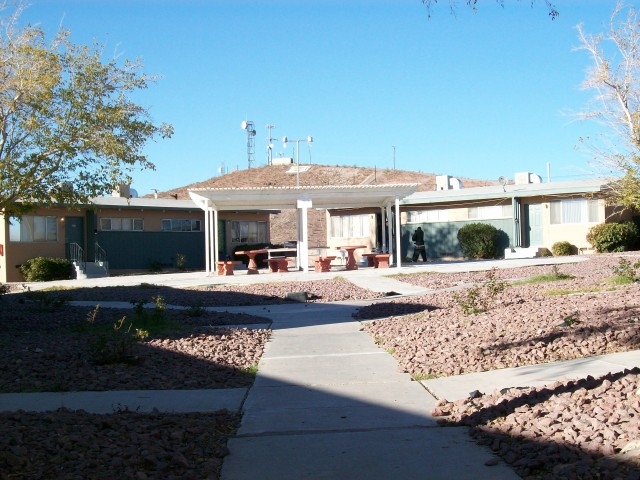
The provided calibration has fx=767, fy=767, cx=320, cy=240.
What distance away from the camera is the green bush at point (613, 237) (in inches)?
1243

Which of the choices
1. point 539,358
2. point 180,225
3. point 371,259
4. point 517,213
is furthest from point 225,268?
point 539,358

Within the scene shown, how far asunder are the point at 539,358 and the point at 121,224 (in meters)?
29.4

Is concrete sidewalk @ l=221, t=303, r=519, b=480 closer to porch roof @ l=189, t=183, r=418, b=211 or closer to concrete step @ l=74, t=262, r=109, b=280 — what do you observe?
porch roof @ l=189, t=183, r=418, b=211

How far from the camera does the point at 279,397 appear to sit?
24.4ft

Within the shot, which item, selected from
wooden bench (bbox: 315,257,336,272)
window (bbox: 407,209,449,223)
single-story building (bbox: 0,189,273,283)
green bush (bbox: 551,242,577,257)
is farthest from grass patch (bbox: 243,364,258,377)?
window (bbox: 407,209,449,223)

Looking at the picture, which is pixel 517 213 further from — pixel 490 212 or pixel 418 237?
pixel 418 237

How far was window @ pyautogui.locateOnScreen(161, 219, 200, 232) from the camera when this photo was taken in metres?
37.2

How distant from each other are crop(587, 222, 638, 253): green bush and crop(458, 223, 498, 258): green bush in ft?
15.0

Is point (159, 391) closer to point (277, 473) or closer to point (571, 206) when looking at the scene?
point (277, 473)

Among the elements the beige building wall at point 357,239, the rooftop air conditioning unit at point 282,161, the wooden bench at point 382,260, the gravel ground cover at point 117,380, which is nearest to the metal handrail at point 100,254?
the beige building wall at point 357,239

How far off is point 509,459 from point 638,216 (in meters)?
31.1

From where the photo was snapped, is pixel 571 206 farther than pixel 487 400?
Yes

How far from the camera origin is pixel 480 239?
35062 mm

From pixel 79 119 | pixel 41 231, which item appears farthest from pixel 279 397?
pixel 41 231
